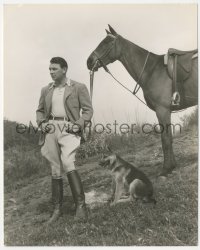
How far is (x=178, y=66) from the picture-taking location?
6766mm

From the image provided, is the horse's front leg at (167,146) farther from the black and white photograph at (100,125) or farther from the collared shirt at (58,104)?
the collared shirt at (58,104)

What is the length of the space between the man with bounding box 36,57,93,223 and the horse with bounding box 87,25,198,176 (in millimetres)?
784

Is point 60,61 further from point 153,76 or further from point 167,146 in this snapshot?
point 167,146

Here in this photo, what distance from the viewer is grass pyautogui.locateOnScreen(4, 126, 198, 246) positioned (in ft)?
20.4

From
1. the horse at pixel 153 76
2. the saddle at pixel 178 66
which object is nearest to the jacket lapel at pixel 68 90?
the horse at pixel 153 76

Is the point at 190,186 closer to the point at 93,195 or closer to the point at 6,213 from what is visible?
the point at 93,195

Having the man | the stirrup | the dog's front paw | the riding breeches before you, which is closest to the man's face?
the man

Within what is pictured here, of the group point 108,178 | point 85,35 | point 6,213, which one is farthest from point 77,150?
point 85,35

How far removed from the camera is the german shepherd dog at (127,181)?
6.40m

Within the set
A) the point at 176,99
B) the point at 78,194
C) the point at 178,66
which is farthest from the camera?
the point at 178,66

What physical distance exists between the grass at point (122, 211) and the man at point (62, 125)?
0.27 metres

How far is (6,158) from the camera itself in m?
7.19

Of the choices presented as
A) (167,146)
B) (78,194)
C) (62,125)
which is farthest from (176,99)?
(78,194)

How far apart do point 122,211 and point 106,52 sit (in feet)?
8.44
